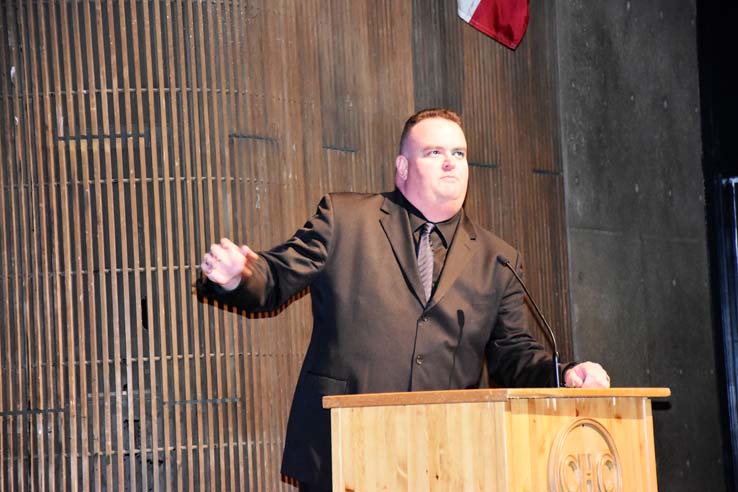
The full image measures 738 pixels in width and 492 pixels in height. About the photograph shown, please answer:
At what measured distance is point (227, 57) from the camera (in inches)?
184

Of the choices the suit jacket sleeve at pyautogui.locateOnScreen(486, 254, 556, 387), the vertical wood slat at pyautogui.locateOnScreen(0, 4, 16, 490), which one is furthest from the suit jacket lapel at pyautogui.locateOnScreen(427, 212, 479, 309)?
the vertical wood slat at pyautogui.locateOnScreen(0, 4, 16, 490)

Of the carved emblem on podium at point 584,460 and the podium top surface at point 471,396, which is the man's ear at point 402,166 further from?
the carved emblem on podium at point 584,460

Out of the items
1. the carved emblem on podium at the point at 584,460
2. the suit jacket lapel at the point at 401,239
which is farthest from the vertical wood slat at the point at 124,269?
the carved emblem on podium at the point at 584,460

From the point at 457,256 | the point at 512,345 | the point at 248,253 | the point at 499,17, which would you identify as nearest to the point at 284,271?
the point at 248,253

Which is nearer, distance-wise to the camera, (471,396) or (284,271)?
(471,396)

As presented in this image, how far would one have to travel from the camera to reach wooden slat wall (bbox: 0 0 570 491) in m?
4.50

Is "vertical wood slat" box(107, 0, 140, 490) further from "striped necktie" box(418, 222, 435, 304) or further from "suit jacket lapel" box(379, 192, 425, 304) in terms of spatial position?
"striped necktie" box(418, 222, 435, 304)

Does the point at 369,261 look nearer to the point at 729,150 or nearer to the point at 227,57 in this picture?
the point at 227,57

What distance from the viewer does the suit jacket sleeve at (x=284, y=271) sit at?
3047 mm

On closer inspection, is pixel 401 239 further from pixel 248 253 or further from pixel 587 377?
pixel 587 377

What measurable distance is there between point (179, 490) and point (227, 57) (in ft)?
6.24

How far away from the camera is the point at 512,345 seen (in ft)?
11.6

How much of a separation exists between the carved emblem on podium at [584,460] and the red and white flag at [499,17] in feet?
10.9

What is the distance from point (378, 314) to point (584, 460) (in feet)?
2.82
